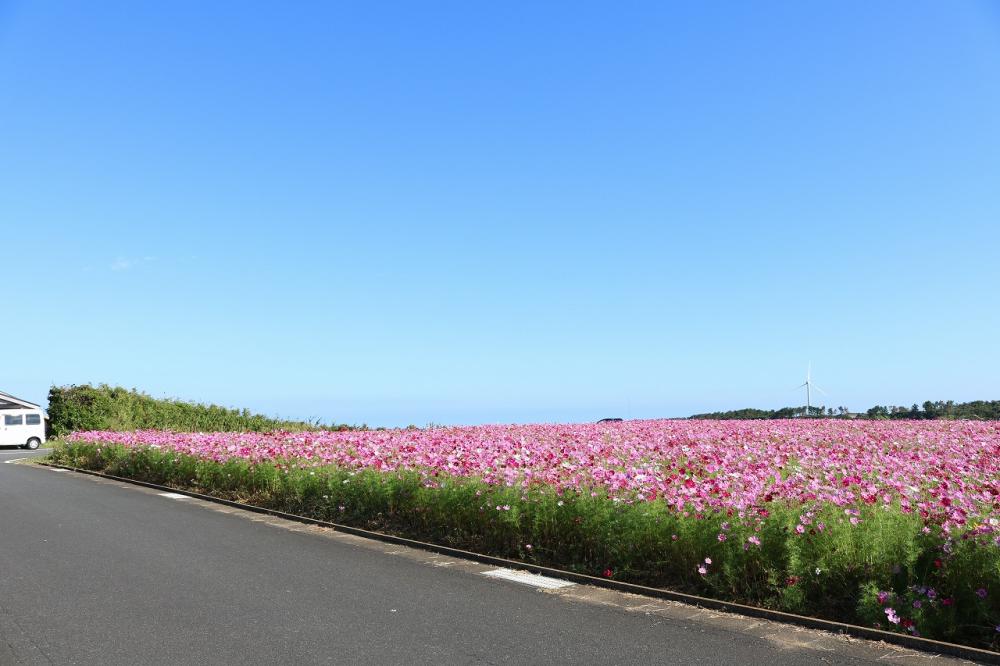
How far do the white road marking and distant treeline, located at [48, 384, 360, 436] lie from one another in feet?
84.6

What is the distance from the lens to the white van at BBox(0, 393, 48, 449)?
126 feet

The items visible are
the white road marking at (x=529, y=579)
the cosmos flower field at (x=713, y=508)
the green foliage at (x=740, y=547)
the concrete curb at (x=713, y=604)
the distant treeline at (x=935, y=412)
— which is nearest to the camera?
the concrete curb at (x=713, y=604)

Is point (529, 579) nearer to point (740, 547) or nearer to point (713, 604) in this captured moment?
point (713, 604)

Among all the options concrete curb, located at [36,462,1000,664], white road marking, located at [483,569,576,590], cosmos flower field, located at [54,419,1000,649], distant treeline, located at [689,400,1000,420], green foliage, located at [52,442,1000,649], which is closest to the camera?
concrete curb, located at [36,462,1000,664]

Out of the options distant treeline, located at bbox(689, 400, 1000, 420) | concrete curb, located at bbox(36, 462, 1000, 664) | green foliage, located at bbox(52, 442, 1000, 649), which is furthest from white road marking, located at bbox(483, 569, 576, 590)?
distant treeline, located at bbox(689, 400, 1000, 420)

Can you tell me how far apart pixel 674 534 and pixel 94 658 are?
4.97m

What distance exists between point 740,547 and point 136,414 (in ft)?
108

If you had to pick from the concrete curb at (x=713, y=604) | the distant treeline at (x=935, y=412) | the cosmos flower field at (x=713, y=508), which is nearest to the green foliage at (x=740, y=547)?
the cosmos flower field at (x=713, y=508)

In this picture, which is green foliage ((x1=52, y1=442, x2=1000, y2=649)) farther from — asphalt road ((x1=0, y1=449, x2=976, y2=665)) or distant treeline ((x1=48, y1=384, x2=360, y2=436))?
distant treeline ((x1=48, y1=384, x2=360, y2=436))

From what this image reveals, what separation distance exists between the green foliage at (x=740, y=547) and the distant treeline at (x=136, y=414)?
2393 cm

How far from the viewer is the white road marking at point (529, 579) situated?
721 centimetres

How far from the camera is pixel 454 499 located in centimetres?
944

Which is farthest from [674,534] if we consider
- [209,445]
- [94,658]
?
[209,445]

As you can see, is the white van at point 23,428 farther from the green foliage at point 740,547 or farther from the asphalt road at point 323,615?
the green foliage at point 740,547
